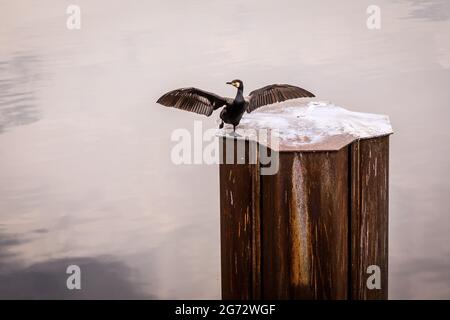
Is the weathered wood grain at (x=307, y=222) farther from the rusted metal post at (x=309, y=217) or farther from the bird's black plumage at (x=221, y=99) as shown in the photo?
the bird's black plumage at (x=221, y=99)

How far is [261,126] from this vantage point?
2.87 m

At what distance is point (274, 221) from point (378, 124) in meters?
0.69

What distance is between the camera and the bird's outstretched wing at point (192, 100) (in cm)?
348

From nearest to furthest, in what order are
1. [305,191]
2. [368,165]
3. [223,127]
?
[305,191] < [368,165] < [223,127]

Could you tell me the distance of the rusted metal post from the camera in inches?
101

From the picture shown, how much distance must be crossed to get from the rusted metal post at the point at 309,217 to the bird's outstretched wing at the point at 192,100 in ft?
2.21

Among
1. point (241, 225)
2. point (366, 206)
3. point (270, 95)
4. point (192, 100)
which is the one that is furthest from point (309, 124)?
point (192, 100)

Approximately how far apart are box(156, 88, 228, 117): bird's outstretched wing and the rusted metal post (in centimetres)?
67

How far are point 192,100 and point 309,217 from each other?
1.22 m

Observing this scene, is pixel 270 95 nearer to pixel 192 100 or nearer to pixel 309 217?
pixel 192 100

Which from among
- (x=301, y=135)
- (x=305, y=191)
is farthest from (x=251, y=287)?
(x=301, y=135)

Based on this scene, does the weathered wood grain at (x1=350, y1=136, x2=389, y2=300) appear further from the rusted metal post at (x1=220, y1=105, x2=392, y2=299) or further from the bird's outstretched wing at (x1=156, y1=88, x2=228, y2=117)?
the bird's outstretched wing at (x1=156, y1=88, x2=228, y2=117)

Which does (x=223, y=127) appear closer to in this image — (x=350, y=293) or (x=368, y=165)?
(x=368, y=165)

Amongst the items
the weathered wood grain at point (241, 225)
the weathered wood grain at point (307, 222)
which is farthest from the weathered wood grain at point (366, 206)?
the weathered wood grain at point (241, 225)
